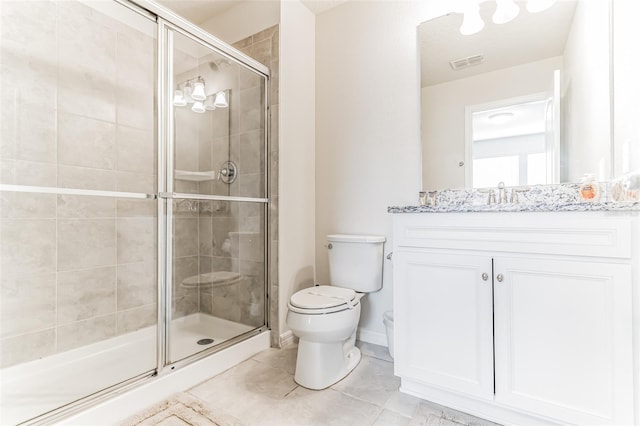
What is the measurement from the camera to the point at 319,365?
5.12 ft

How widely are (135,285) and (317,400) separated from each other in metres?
1.41

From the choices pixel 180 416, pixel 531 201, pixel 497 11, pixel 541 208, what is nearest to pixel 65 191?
pixel 180 416

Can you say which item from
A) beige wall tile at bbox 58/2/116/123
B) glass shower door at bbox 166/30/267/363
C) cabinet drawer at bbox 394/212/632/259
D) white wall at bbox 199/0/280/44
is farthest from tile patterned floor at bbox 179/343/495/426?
white wall at bbox 199/0/280/44

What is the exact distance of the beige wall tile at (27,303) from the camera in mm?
1578

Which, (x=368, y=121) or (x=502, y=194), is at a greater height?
(x=368, y=121)

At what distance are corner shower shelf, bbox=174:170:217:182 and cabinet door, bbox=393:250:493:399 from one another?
1.30 m

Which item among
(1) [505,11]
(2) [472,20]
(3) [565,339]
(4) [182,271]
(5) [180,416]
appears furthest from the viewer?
(4) [182,271]

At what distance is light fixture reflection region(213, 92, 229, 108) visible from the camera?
2.10 metres

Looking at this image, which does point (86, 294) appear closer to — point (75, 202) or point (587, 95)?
point (75, 202)

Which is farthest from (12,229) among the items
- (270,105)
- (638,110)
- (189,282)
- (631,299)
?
(638,110)

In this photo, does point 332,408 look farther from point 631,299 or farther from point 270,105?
point 270,105

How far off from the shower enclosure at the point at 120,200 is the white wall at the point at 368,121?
48 centimetres

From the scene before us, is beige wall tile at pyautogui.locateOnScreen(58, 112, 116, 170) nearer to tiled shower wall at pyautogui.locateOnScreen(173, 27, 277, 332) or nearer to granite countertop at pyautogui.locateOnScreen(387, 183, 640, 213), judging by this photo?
tiled shower wall at pyautogui.locateOnScreen(173, 27, 277, 332)

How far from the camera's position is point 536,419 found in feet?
3.94
